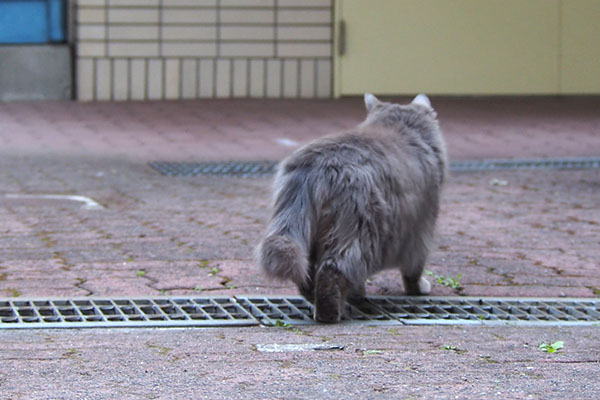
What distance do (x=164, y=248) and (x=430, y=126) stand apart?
1478 millimetres

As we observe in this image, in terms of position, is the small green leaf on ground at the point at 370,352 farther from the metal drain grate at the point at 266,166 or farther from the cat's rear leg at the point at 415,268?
the metal drain grate at the point at 266,166

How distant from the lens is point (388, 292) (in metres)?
4.16

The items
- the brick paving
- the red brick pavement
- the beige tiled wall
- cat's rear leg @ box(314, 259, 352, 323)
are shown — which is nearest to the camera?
the brick paving

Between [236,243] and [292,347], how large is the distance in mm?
1829

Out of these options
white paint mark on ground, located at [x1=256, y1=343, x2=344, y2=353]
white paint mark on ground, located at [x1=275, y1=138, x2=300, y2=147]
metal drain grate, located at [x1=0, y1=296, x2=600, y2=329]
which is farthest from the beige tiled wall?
white paint mark on ground, located at [x1=256, y1=343, x2=344, y2=353]

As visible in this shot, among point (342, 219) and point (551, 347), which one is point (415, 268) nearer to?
point (342, 219)

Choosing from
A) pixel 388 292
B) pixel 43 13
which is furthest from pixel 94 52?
pixel 388 292

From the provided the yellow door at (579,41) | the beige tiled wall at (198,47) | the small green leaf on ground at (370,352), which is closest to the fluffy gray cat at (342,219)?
the small green leaf on ground at (370,352)

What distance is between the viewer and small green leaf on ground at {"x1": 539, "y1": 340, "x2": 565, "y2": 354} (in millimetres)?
3088

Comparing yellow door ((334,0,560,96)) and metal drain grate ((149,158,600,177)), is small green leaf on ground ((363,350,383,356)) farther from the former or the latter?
yellow door ((334,0,560,96))

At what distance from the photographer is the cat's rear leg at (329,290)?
3430mm

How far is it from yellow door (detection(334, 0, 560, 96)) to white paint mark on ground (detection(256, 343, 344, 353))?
25.6 feet

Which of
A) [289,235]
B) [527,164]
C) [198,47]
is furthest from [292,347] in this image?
[198,47]

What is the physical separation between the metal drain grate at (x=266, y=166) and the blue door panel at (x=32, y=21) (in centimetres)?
369
